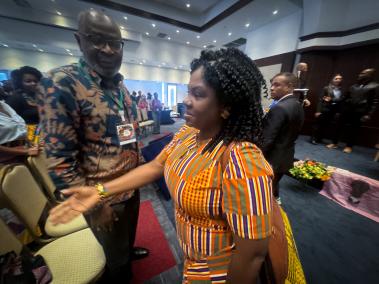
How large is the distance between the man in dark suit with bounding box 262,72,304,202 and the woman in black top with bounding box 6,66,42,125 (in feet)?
8.70

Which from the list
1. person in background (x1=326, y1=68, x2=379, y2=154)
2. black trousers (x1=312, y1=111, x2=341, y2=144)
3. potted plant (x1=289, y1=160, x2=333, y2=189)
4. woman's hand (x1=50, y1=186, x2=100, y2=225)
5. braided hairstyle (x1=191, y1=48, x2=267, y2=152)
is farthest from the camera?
black trousers (x1=312, y1=111, x2=341, y2=144)

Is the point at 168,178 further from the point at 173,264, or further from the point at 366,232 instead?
the point at 366,232

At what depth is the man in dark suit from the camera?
169cm

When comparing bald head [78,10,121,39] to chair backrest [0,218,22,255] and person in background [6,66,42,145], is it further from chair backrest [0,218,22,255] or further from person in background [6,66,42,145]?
person in background [6,66,42,145]

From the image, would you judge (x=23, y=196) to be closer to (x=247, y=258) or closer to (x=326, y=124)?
(x=247, y=258)

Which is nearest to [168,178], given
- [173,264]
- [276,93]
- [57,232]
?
[57,232]

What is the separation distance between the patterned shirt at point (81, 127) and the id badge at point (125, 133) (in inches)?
0.9

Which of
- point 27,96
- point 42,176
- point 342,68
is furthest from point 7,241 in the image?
point 342,68

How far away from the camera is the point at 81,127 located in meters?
0.88

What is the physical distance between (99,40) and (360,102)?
518 cm

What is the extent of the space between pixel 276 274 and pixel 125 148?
92 cm

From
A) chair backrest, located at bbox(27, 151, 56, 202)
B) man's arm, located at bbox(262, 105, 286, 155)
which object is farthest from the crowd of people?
man's arm, located at bbox(262, 105, 286, 155)

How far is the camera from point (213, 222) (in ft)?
2.00

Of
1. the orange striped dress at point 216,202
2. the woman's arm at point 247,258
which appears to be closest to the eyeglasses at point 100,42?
the orange striped dress at point 216,202
